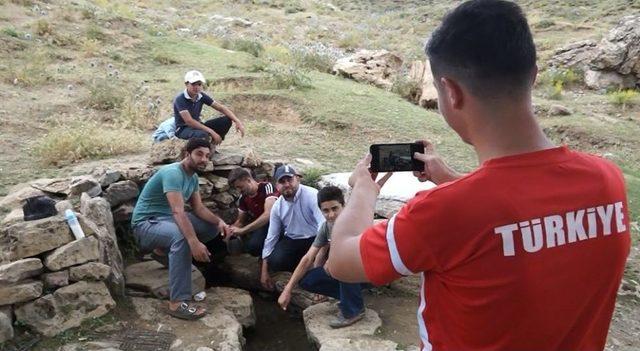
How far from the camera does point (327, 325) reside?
14.3 feet

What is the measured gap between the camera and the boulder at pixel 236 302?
4688 millimetres

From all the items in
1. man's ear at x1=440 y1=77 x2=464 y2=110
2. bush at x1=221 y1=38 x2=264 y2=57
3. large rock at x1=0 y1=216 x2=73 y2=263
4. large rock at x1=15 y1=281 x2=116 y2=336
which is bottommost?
large rock at x1=15 y1=281 x2=116 y2=336

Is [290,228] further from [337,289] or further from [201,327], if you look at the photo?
[201,327]

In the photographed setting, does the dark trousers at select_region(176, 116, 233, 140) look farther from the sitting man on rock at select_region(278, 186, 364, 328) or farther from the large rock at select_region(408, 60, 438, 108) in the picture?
the large rock at select_region(408, 60, 438, 108)

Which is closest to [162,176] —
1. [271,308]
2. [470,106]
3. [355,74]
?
[271,308]

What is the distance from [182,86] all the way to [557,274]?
9115mm

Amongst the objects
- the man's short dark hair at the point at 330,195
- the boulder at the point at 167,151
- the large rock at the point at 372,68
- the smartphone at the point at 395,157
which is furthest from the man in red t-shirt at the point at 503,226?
the large rock at the point at 372,68

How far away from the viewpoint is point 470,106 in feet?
3.92

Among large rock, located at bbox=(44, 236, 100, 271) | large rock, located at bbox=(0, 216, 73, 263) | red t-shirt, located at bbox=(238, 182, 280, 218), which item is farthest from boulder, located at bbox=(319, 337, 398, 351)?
large rock, located at bbox=(0, 216, 73, 263)

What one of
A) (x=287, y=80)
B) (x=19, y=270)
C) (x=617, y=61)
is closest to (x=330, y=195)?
(x=19, y=270)

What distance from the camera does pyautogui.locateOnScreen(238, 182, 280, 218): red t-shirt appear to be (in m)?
5.60

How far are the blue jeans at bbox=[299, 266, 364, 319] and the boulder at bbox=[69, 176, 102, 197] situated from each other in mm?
1940

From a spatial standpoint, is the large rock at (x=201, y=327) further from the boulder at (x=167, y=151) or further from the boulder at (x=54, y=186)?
the boulder at (x=167, y=151)

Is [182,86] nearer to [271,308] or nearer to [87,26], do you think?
[87,26]
